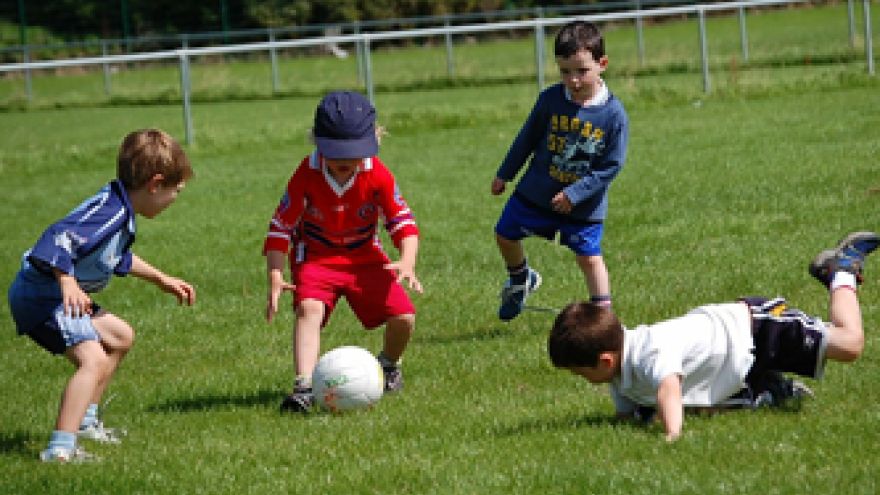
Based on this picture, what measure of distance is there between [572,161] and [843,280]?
2355mm

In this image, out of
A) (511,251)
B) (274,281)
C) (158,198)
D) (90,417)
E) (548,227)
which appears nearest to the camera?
(158,198)

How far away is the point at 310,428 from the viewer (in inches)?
265

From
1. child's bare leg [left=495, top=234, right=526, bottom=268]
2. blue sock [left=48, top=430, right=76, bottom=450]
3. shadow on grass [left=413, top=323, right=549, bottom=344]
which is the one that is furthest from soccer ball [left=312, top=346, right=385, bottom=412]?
child's bare leg [left=495, top=234, right=526, bottom=268]

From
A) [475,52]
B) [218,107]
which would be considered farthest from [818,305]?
[475,52]

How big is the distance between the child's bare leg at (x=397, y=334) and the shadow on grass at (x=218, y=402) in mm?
652

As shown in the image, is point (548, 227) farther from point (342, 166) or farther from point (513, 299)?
point (342, 166)

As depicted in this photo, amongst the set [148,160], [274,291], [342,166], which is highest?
[148,160]

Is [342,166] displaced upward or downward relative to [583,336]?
upward

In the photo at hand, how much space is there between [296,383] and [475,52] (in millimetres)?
32823

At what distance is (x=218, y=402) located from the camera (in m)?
7.59

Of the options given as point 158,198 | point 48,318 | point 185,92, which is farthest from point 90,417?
point 185,92

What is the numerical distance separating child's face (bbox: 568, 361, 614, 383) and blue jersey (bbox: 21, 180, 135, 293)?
2.15 meters

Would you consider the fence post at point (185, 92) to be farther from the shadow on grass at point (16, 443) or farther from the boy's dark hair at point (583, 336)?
the boy's dark hair at point (583, 336)

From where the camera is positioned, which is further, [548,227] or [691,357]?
[548,227]
